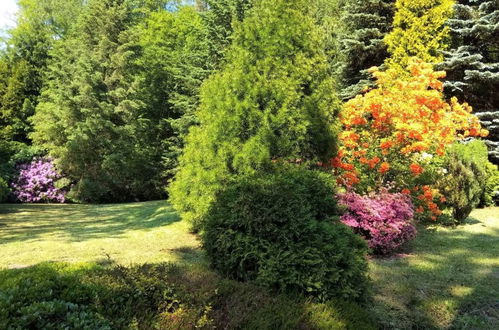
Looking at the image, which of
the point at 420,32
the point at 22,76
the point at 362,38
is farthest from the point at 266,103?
the point at 22,76

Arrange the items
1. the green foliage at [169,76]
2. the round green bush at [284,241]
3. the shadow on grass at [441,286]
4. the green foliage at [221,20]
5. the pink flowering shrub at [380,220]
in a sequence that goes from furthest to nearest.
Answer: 1. the green foliage at [169,76]
2. the green foliage at [221,20]
3. the pink flowering shrub at [380,220]
4. the shadow on grass at [441,286]
5. the round green bush at [284,241]

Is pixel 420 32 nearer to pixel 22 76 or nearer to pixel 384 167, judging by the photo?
pixel 384 167

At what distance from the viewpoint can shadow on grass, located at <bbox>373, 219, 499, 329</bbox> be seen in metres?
3.35

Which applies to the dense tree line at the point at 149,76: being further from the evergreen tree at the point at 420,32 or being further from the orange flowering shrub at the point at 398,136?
the orange flowering shrub at the point at 398,136

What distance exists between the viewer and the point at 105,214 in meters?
9.38

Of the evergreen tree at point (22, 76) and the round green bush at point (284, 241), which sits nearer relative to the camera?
the round green bush at point (284, 241)

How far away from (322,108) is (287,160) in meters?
0.97

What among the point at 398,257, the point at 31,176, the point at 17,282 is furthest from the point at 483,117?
the point at 31,176

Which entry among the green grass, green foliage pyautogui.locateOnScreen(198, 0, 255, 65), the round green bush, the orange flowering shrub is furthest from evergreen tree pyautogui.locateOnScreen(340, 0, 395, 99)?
the round green bush

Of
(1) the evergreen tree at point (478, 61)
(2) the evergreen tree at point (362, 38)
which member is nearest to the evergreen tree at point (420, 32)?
(1) the evergreen tree at point (478, 61)

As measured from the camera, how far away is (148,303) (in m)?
2.38

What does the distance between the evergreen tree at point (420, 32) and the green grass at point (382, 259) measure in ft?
21.3

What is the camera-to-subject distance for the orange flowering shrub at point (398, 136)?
627 cm

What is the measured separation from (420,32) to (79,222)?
41.2ft
